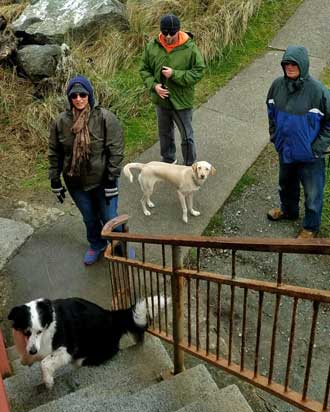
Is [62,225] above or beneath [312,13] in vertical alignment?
beneath

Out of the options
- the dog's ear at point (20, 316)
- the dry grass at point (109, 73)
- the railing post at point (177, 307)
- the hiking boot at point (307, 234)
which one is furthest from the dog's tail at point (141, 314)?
the dry grass at point (109, 73)

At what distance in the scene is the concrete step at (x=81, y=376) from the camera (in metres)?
3.49

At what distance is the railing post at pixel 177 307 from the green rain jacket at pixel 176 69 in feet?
9.27

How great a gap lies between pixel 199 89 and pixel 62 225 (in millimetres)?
3204

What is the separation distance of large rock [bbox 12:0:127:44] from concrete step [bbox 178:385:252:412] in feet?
22.5

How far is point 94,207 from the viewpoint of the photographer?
15.9 ft

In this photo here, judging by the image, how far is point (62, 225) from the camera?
18.6ft

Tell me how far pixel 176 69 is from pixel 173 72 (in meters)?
0.08

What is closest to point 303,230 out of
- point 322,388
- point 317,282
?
point 317,282

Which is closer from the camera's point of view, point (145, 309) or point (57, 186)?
point (145, 309)

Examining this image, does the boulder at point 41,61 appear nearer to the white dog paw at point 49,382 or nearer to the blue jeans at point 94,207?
the blue jeans at point 94,207

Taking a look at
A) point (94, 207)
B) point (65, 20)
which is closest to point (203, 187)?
point (94, 207)

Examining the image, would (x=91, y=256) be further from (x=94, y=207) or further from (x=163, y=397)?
(x=163, y=397)

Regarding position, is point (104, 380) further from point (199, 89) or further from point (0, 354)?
point (199, 89)
